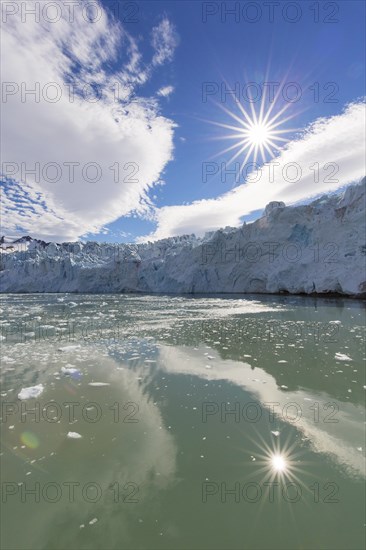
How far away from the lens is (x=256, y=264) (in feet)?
95.1

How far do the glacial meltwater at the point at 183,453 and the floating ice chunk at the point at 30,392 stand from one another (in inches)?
0.5

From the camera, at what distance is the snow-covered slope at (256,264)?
22.1 metres

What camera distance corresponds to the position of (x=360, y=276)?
802 inches

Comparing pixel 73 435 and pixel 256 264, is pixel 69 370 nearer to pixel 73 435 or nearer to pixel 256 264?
pixel 73 435

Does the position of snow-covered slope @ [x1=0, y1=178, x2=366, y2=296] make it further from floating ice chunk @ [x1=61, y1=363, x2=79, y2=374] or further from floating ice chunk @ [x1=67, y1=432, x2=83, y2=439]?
floating ice chunk @ [x1=67, y1=432, x2=83, y2=439]

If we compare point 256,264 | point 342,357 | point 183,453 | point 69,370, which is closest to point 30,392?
point 69,370

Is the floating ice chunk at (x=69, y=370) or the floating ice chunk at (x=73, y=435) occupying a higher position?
the floating ice chunk at (x=69, y=370)

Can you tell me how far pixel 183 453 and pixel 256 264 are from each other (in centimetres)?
2733

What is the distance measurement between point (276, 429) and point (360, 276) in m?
20.6

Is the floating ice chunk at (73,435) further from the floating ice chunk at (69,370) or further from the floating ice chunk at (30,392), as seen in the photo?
the floating ice chunk at (69,370)

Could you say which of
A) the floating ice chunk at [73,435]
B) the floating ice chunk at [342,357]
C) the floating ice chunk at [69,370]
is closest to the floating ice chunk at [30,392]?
the floating ice chunk at [69,370]

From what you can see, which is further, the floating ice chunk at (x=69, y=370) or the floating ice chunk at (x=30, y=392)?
the floating ice chunk at (x=69, y=370)

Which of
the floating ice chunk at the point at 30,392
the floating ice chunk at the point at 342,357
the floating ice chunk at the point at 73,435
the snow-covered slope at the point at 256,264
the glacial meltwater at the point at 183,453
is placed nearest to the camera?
the glacial meltwater at the point at 183,453

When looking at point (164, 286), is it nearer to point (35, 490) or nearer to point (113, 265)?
point (113, 265)
